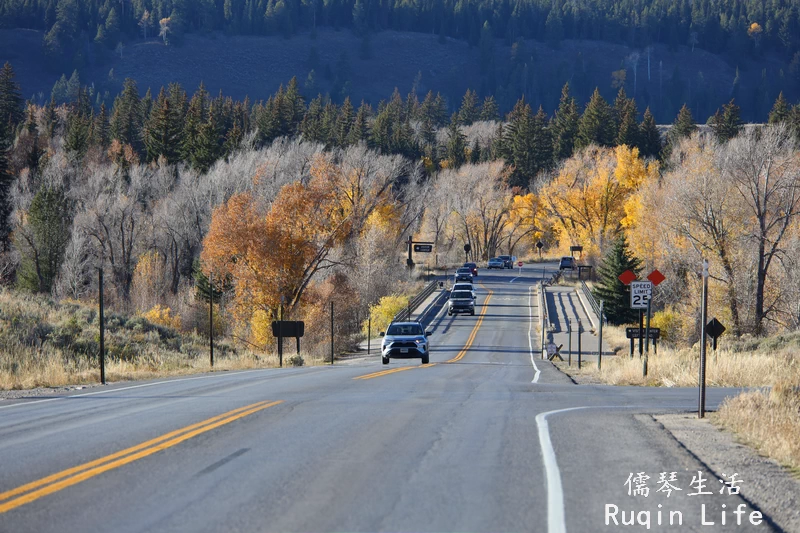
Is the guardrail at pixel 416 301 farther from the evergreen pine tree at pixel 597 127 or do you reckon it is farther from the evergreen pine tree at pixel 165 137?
the evergreen pine tree at pixel 597 127

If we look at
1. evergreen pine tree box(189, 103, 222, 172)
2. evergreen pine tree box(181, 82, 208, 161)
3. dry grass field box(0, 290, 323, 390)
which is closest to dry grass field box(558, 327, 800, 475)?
dry grass field box(0, 290, 323, 390)

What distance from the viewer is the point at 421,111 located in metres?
181

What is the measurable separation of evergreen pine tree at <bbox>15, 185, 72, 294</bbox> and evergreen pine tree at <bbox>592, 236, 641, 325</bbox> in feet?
159

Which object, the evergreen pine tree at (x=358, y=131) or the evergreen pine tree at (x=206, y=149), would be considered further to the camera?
the evergreen pine tree at (x=358, y=131)

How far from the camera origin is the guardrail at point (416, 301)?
66.4m

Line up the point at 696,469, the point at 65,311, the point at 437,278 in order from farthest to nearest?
the point at 437,278, the point at 65,311, the point at 696,469

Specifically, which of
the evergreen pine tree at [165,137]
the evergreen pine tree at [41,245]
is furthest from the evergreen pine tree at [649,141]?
the evergreen pine tree at [41,245]

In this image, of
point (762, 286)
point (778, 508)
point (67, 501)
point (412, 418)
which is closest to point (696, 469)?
point (778, 508)

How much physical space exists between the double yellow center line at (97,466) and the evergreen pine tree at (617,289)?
186ft

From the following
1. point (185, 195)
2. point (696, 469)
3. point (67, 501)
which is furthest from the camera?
point (185, 195)

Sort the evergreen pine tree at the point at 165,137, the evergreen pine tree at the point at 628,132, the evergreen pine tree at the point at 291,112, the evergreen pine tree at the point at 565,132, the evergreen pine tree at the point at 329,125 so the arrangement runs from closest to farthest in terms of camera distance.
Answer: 1. the evergreen pine tree at the point at 165,137
2. the evergreen pine tree at the point at 329,125
3. the evergreen pine tree at the point at 628,132
4. the evergreen pine tree at the point at 291,112
5. the evergreen pine tree at the point at 565,132

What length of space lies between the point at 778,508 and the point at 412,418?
18.6ft

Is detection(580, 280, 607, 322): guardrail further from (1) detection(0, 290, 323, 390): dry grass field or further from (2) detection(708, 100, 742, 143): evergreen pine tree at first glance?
(2) detection(708, 100, 742, 143): evergreen pine tree

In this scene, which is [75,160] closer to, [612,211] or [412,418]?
[612,211]
